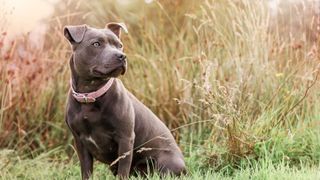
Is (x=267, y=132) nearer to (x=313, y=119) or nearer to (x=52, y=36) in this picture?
(x=313, y=119)

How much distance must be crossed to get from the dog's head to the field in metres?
0.76

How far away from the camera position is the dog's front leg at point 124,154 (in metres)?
5.71

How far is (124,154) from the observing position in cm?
569

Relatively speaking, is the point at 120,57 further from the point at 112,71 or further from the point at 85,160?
the point at 85,160

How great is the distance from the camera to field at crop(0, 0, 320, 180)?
20.7 feet

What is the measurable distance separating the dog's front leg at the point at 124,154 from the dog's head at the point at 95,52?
50 cm

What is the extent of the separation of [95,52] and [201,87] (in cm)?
108

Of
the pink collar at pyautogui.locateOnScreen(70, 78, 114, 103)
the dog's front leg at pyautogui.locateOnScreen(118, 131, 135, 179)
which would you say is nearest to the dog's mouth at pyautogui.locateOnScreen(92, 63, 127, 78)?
the pink collar at pyautogui.locateOnScreen(70, 78, 114, 103)

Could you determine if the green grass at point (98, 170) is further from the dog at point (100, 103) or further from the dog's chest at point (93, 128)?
the dog's chest at point (93, 128)

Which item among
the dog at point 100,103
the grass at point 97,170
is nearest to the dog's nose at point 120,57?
the dog at point 100,103

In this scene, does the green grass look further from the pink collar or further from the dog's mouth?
the dog's mouth

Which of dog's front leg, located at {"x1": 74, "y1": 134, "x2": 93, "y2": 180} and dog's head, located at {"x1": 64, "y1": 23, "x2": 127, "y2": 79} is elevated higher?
dog's head, located at {"x1": 64, "y1": 23, "x2": 127, "y2": 79}

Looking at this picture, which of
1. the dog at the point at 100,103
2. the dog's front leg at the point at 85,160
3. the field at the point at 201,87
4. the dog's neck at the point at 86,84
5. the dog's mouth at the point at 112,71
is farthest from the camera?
the field at the point at 201,87

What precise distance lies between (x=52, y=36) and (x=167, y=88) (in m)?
1.48
